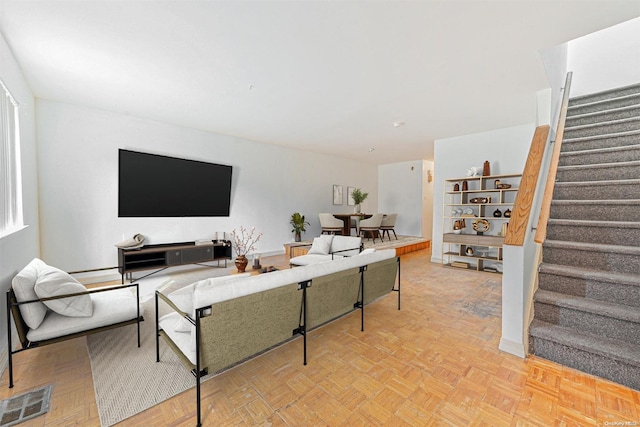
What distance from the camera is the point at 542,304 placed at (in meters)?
2.23

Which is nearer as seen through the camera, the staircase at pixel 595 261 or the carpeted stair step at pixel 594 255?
the staircase at pixel 595 261

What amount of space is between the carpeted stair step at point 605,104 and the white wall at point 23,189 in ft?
22.6

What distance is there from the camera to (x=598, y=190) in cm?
276

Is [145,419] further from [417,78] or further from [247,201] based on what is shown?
[247,201]

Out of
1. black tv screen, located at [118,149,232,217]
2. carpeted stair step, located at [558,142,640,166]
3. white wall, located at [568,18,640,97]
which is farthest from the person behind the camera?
black tv screen, located at [118,149,232,217]

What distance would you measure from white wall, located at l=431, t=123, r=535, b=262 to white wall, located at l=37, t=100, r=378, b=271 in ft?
12.4

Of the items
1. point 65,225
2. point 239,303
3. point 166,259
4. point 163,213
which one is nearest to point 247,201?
point 163,213

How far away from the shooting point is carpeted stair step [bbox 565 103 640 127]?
332 cm

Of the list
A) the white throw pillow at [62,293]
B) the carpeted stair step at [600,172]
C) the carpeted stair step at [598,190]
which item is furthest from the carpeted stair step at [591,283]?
the white throw pillow at [62,293]

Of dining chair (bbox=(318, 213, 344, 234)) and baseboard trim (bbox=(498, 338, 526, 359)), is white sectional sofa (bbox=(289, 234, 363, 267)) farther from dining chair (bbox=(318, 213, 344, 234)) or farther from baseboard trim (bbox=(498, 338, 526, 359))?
baseboard trim (bbox=(498, 338, 526, 359))

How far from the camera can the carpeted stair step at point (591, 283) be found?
199 cm

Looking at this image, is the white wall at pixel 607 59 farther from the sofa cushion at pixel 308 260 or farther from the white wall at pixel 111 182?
the white wall at pixel 111 182

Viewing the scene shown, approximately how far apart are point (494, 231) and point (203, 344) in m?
5.63

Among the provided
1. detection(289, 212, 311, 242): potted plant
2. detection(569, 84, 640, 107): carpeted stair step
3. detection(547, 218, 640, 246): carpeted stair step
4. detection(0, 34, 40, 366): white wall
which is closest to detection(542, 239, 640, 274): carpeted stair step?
detection(547, 218, 640, 246): carpeted stair step
